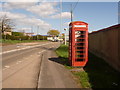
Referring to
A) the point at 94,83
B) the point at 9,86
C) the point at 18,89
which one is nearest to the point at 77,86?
the point at 94,83

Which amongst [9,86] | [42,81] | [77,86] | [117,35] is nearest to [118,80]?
[77,86]

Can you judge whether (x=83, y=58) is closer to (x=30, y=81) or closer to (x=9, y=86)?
(x=30, y=81)

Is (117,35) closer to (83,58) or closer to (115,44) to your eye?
(115,44)

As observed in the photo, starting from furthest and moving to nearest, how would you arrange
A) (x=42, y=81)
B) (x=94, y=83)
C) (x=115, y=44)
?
(x=115, y=44) → (x=42, y=81) → (x=94, y=83)

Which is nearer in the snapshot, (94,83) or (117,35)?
(94,83)

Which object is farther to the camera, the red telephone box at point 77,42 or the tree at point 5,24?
the tree at point 5,24

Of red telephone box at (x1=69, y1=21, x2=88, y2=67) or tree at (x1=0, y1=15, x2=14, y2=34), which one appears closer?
red telephone box at (x1=69, y1=21, x2=88, y2=67)

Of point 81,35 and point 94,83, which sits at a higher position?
point 81,35

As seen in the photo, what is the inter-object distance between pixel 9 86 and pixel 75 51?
4690 millimetres

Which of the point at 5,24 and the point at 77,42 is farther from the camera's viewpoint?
the point at 5,24

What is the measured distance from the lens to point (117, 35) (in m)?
→ 8.02

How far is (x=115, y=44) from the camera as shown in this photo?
8.32 metres

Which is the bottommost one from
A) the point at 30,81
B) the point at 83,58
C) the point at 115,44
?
the point at 30,81

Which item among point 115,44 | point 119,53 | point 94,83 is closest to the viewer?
point 94,83
